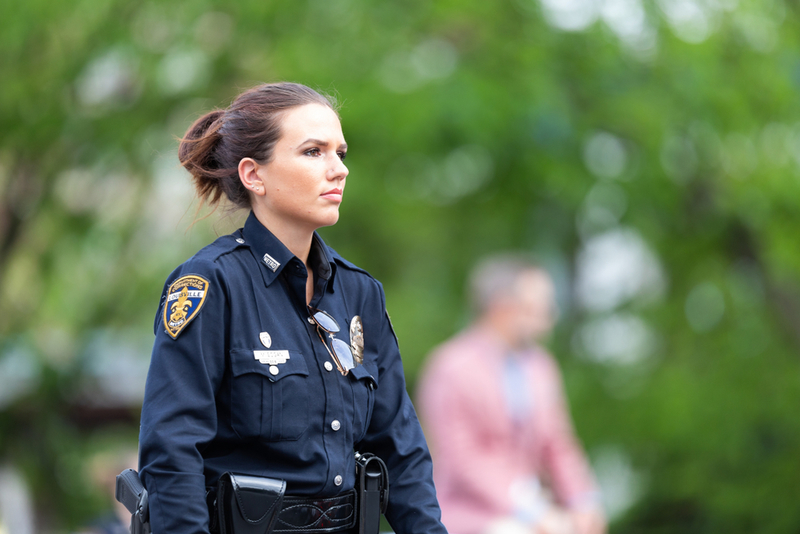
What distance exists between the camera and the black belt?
1.85 meters

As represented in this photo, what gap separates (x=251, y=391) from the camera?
1829 millimetres

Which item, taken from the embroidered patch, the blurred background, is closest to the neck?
the embroidered patch

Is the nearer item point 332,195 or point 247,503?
point 247,503

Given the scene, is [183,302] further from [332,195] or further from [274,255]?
[332,195]

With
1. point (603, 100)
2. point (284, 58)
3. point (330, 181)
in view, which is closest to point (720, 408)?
point (603, 100)

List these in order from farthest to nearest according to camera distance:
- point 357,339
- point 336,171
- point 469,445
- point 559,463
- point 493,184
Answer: point 493,184 → point 559,463 → point 469,445 → point 357,339 → point 336,171

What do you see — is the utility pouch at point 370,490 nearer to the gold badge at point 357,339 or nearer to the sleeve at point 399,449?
the sleeve at point 399,449

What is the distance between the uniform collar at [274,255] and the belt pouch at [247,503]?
1.34 feet

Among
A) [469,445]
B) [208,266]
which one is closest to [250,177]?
[208,266]

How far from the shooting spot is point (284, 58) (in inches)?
226

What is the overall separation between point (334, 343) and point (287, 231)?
0.26 metres

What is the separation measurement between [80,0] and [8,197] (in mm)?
1693

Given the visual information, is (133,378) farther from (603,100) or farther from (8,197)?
(603,100)

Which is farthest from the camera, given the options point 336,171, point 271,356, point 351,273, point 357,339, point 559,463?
point 559,463
